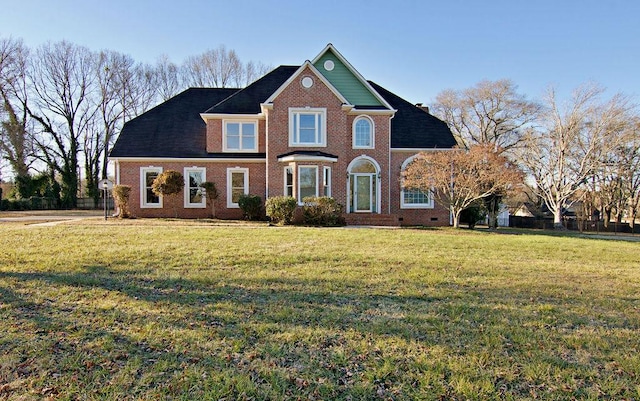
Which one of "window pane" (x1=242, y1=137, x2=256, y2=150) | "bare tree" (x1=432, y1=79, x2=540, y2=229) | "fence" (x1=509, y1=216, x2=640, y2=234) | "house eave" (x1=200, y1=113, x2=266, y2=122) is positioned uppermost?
"bare tree" (x1=432, y1=79, x2=540, y2=229)

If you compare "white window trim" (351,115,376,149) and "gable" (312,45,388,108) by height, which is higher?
"gable" (312,45,388,108)

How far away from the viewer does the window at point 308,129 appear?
57.6ft

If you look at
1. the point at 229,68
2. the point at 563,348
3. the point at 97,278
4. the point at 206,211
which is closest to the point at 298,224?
the point at 206,211

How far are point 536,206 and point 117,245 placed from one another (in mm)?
40311

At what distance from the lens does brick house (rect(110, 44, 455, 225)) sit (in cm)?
1738

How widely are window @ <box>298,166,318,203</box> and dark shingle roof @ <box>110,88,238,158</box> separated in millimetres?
5399

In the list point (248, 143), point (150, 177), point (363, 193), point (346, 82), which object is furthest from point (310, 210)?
point (150, 177)

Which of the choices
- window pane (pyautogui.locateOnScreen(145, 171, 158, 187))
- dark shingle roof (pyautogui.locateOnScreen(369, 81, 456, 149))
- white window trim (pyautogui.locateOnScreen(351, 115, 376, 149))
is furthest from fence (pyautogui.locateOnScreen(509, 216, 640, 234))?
window pane (pyautogui.locateOnScreen(145, 171, 158, 187))

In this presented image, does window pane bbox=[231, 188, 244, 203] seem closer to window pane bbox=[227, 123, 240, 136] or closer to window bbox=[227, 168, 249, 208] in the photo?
window bbox=[227, 168, 249, 208]

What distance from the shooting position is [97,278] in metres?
6.03

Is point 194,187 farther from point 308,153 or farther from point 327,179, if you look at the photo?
point 327,179

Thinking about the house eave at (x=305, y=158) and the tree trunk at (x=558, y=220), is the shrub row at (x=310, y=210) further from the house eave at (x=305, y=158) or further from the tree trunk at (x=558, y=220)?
the tree trunk at (x=558, y=220)

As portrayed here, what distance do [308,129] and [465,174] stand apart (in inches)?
298

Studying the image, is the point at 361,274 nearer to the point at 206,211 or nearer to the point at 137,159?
the point at 206,211
